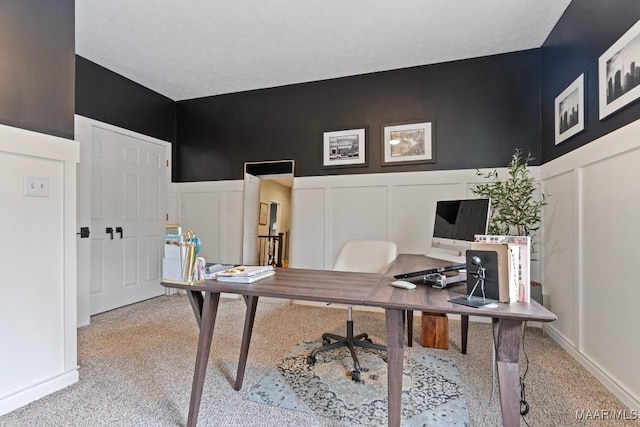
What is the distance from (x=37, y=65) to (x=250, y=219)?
2562mm

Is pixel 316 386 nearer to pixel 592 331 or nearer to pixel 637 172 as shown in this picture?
pixel 592 331

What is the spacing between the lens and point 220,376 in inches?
83.0

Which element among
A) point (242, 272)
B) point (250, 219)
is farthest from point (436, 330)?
point (250, 219)

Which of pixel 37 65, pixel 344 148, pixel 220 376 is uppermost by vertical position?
pixel 37 65

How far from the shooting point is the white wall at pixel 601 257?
1744 mm

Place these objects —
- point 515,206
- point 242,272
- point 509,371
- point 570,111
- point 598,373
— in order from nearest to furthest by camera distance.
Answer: point 509,371 < point 242,272 < point 598,373 < point 570,111 < point 515,206

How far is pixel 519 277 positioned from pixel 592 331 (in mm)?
1428

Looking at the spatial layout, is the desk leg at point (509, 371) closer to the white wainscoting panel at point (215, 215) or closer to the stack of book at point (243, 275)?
the stack of book at point (243, 275)

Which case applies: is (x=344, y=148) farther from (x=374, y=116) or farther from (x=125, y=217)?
(x=125, y=217)

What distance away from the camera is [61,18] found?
2.04 m

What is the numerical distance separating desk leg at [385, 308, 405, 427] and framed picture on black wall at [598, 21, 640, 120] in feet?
5.60

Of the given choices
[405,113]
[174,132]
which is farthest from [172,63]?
[405,113]

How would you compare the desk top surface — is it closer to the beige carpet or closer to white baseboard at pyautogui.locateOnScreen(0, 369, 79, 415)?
the beige carpet

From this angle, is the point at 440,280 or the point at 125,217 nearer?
the point at 440,280
